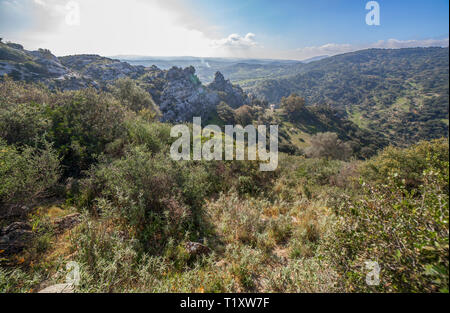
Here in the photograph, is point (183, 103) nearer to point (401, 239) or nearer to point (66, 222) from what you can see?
point (66, 222)

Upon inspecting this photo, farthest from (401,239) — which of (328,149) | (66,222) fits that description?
(328,149)

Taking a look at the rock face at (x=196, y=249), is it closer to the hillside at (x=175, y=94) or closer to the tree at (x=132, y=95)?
the tree at (x=132, y=95)

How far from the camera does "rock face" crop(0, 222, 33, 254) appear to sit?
11.0 feet

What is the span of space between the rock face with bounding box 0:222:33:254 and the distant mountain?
8.69 meters

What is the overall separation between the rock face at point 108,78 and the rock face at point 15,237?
33.2 m

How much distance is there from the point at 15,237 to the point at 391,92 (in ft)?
533

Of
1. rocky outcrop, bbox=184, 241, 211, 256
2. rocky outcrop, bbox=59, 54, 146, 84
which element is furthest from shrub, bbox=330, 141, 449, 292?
rocky outcrop, bbox=59, 54, 146, 84

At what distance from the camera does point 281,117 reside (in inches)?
3041

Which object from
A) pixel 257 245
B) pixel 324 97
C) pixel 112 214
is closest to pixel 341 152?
pixel 257 245

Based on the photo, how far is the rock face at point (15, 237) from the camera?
3357 mm

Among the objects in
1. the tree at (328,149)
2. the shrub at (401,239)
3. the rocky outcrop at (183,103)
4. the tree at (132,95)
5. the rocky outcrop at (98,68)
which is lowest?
the tree at (328,149)

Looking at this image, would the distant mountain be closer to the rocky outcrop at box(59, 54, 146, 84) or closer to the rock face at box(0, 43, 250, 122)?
the rock face at box(0, 43, 250, 122)

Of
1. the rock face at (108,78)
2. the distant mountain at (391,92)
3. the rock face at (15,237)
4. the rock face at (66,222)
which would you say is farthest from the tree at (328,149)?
the rock face at (108,78)

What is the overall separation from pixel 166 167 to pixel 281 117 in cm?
7879
